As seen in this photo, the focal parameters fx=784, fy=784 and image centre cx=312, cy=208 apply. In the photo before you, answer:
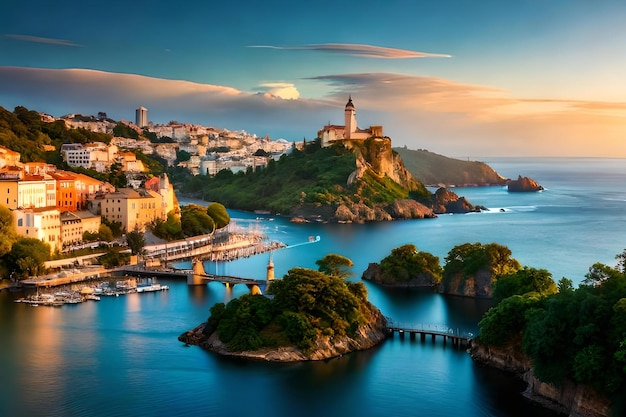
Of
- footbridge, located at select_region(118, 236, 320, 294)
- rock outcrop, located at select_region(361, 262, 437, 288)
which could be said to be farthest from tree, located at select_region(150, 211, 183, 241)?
rock outcrop, located at select_region(361, 262, 437, 288)

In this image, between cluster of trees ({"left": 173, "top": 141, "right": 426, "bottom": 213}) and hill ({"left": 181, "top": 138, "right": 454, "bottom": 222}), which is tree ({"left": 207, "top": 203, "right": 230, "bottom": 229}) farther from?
cluster of trees ({"left": 173, "top": 141, "right": 426, "bottom": 213})

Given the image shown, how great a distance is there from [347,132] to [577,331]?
190 ft

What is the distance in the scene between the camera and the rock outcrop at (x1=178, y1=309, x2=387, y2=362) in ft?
58.6

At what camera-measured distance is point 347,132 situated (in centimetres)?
7169

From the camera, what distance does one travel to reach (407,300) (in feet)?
84.7

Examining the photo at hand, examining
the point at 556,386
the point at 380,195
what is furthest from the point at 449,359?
the point at 380,195

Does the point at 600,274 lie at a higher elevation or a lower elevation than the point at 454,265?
higher

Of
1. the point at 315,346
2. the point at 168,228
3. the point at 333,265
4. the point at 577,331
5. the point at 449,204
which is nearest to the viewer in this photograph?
the point at 577,331

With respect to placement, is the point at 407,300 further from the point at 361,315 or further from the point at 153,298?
the point at 153,298

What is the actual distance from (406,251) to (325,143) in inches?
1716

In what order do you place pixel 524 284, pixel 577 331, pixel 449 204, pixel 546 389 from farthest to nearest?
pixel 449 204 → pixel 524 284 → pixel 546 389 → pixel 577 331

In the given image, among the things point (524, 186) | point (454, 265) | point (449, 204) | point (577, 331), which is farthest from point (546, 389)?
point (524, 186)

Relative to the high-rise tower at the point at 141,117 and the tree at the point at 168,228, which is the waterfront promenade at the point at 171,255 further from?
the high-rise tower at the point at 141,117

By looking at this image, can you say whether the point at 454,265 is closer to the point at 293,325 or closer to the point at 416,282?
the point at 416,282
